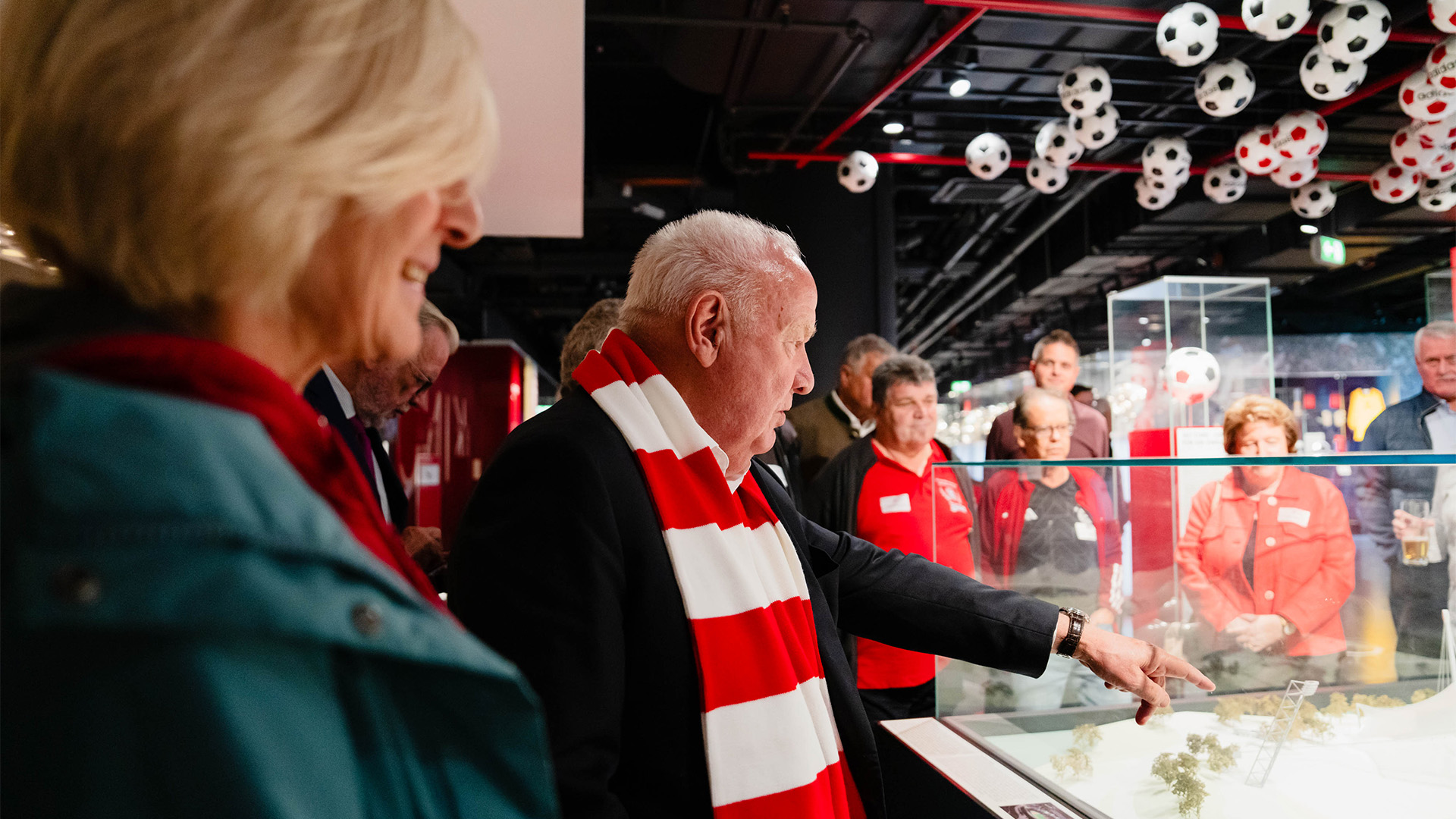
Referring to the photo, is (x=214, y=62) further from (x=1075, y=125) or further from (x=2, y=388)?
(x=1075, y=125)

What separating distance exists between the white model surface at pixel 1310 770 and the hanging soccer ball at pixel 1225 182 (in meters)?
6.45

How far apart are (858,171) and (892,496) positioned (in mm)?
3659

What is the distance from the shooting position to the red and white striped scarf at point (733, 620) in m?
1.12

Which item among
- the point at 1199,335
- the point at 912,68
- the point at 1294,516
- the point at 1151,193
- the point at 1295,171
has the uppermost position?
the point at 912,68

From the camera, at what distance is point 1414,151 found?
18.2 feet

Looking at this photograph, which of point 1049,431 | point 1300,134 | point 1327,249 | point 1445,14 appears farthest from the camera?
point 1327,249

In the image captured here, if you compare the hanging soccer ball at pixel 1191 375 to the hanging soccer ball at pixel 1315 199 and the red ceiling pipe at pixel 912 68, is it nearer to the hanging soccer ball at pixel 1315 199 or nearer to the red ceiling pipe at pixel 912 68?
the hanging soccer ball at pixel 1315 199

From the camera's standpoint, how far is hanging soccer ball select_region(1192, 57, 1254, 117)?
493cm

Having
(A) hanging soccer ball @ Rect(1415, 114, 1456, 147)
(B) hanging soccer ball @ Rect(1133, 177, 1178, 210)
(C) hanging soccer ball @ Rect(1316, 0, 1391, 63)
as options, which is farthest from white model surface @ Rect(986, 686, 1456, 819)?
(B) hanging soccer ball @ Rect(1133, 177, 1178, 210)

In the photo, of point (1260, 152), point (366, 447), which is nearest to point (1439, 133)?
point (1260, 152)

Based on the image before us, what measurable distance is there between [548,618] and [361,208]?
1.82ft

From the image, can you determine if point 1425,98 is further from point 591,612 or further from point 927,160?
point 591,612

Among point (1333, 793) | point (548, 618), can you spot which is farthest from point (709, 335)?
point (1333, 793)

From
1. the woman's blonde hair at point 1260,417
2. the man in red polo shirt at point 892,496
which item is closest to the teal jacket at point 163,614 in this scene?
the man in red polo shirt at point 892,496
